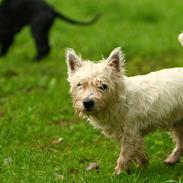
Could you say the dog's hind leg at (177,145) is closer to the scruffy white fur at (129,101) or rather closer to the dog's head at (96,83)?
the scruffy white fur at (129,101)

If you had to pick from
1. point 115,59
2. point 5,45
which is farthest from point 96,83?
point 5,45

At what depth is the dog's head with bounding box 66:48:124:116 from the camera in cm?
661

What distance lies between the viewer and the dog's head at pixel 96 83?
661cm

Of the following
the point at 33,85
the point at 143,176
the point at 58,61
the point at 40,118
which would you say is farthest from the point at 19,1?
the point at 143,176

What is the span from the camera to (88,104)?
657 centimetres

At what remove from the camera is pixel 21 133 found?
8.77 meters

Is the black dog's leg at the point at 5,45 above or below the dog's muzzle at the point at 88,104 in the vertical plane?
below

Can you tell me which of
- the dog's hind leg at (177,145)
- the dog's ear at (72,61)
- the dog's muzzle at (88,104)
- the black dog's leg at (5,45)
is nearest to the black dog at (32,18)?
the black dog's leg at (5,45)

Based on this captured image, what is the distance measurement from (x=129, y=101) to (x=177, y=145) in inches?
37.5

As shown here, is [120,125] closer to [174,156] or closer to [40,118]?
[174,156]

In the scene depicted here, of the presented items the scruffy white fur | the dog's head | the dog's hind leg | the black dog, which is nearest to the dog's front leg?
the scruffy white fur

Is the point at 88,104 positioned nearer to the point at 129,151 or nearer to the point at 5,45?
the point at 129,151

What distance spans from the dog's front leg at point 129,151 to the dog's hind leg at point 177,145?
545mm

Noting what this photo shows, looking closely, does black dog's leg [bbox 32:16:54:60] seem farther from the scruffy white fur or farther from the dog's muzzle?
the dog's muzzle
